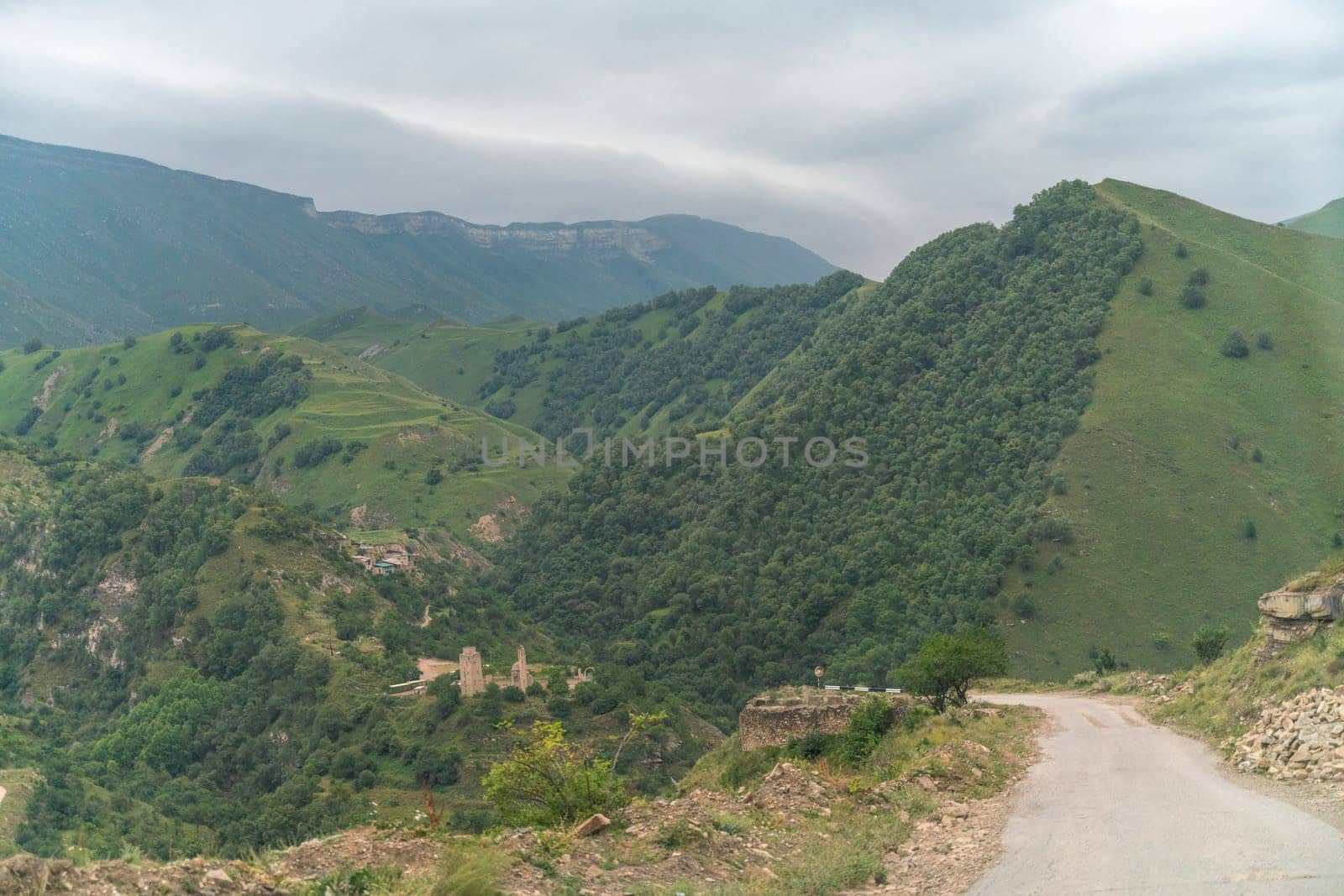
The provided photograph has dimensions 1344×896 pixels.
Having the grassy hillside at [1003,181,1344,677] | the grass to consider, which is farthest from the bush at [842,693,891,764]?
the grassy hillside at [1003,181,1344,677]

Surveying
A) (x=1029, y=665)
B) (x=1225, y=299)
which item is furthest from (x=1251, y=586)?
(x=1225, y=299)

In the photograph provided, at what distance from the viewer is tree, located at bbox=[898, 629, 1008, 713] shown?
3147 cm

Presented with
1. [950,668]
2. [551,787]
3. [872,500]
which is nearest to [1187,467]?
[872,500]

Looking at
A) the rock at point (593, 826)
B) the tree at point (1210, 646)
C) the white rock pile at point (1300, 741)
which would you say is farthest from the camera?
the tree at point (1210, 646)

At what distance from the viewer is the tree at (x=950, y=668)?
31469 mm

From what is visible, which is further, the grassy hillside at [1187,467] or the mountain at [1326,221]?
the mountain at [1326,221]

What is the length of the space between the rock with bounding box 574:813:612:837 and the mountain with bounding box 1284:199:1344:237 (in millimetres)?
177452

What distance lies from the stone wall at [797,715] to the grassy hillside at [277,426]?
90.0m

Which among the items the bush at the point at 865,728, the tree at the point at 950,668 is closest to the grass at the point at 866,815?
the bush at the point at 865,728

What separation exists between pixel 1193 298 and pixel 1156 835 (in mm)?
A: 90552

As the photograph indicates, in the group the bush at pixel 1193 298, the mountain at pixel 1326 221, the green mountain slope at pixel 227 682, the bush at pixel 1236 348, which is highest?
the mountain at pixel 1326 221

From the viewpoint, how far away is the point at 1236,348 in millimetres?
87500

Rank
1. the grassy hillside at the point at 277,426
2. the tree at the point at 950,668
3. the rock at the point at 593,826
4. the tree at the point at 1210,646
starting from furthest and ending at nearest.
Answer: the grassy hillside at the point at 277,426 → the tree at the point at 1210,646 → the tree at the point at 950,668 → the rock at the point at 593,826

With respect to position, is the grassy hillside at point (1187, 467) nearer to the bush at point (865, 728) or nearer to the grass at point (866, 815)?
the bush at point (865, 728)
